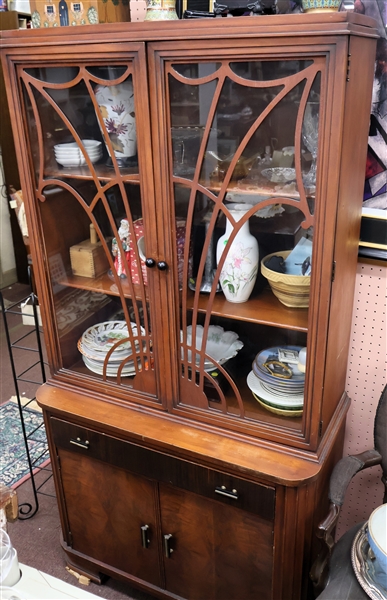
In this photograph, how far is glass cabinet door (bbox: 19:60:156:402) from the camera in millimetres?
1365

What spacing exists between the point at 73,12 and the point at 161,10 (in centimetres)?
27

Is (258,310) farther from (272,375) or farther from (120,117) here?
(120,117)

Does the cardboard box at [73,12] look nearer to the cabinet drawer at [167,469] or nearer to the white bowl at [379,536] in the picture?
the cabinet drawer at [167,469]

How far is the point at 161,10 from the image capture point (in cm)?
127

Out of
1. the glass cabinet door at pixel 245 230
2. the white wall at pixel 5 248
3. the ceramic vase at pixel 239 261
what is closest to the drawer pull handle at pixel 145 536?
the glass cabinet door at pixel 245 230

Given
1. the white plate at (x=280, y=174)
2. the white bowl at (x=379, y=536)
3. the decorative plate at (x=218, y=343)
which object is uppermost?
the white plate at (x=280, y=174)

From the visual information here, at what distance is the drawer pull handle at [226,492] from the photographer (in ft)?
4.69

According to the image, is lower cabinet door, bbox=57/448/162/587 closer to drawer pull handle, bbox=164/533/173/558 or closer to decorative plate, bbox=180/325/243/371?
drawer pull handle, bbox=164/533/173/558

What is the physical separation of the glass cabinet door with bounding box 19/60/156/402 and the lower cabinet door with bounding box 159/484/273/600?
358 mm

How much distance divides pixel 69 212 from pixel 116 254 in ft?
0.64

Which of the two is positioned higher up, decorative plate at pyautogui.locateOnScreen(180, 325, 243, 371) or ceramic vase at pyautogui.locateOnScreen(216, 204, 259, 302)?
ceramic vase at pyautogui.locateOnScreen(216, 204, 259, 302)

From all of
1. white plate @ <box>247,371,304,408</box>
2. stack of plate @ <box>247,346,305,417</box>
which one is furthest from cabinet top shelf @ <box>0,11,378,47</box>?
white plate @ <box>247,371,304,408</box>

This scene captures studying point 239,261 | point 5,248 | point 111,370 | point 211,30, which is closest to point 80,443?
point 111,370

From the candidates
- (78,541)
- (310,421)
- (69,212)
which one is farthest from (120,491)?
(69,212)
